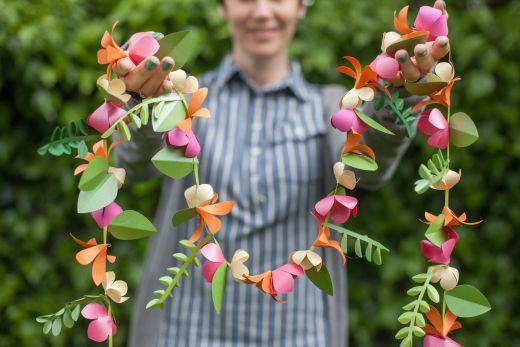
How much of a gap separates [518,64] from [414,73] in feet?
4.05

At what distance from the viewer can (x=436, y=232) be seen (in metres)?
0.68

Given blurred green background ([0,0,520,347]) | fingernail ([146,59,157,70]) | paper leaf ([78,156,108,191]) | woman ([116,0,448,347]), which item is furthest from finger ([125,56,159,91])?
blurred green background ([0,0,520,347])

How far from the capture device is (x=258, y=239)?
4.22ft

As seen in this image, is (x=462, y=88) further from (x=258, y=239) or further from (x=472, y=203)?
(x=258, y=239)

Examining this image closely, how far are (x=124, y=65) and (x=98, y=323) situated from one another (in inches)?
10.3

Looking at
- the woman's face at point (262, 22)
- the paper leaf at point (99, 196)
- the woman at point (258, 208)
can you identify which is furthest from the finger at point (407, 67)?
the woman's face at point (262, 22)

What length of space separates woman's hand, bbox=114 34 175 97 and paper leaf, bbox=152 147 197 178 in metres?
0.09

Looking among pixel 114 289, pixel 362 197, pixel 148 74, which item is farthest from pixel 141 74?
pixel 362 197

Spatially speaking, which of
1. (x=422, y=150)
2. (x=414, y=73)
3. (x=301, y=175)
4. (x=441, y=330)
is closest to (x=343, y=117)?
(x=414, y=73)

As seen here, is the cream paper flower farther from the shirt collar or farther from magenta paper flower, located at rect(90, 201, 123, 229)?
the shirt collar

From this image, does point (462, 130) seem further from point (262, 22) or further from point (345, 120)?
point (262, 22)

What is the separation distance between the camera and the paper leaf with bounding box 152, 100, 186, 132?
25.4 inches

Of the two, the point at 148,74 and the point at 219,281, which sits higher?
the point at 148,74

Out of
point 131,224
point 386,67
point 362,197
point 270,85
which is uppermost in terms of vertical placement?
point 386,67
